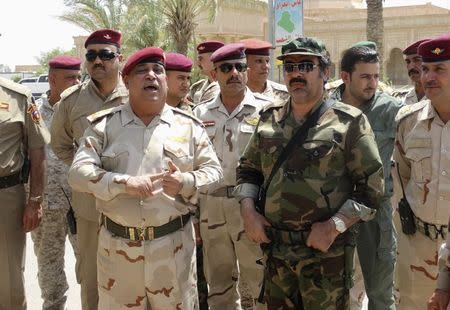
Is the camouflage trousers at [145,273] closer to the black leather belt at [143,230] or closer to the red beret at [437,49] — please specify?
the black leather belt at [143,230]

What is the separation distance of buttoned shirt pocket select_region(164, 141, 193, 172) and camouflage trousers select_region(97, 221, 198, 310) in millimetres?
386

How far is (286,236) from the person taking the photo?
3381 mm

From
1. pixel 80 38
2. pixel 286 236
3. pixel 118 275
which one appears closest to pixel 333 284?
pixel 286 236

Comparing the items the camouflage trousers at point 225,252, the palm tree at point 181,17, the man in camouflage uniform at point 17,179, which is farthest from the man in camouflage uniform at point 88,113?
the palm tree at point 181,17

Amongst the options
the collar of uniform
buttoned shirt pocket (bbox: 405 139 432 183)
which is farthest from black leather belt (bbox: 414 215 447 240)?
the collar of uniform

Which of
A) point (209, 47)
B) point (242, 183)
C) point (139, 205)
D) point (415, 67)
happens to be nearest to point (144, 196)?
point (139, 205)

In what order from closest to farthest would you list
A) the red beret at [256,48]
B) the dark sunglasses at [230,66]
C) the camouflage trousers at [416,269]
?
the camouflage trousers at [416,269] → the dark sunglasses at [230,66] → the red beret at [256,48]

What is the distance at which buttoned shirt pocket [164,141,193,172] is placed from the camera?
3.58m

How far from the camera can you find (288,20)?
1069 centimetres

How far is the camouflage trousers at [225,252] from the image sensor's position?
455 centimetres

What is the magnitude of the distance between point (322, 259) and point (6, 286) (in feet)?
7.27

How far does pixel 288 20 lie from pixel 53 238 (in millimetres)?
6619

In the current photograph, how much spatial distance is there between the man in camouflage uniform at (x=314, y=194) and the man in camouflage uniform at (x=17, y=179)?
68.8 inches

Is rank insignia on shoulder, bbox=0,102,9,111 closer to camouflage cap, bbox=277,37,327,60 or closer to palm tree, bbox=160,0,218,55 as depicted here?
camouflage cap, bbox=277,37,327,60
